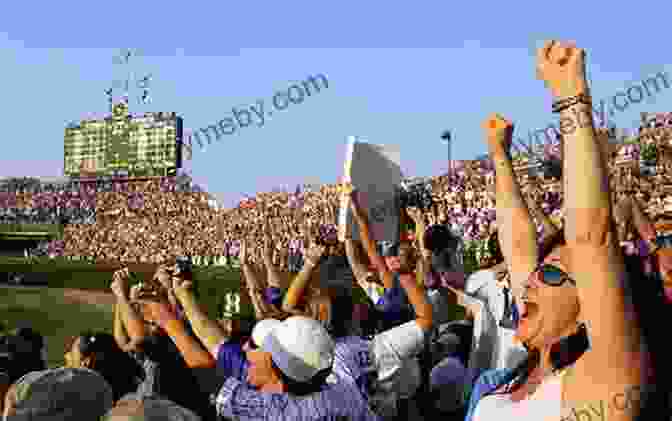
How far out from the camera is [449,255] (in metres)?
6.03

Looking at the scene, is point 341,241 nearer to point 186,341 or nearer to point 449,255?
point 449,255

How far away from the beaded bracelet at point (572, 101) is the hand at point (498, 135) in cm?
126

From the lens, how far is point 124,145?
7281 centimetres

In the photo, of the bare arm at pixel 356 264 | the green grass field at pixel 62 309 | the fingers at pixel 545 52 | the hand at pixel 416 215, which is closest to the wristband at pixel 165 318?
the bare arm at pixel 356 264

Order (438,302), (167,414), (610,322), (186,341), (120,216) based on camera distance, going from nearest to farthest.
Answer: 1. (167,414)
2. (610,322)
3. (186,341)
4. (438,302)
5. (120,216)

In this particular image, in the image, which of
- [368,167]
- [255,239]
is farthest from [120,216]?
[368,167]

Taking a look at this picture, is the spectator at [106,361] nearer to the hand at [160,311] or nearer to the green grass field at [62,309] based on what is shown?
the hand at [160,311]

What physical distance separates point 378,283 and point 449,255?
545mm

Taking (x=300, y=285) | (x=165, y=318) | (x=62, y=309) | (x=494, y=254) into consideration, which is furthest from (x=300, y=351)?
(x=62, y=309)

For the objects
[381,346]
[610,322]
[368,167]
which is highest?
[368,167]

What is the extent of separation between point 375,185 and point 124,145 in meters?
69.4

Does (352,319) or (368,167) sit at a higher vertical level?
(368,167)

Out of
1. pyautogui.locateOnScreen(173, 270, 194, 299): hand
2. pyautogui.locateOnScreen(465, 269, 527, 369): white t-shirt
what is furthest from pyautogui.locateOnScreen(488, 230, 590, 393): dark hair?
pyautogui.locateOnScreen(173, 270, 194, 299): hand

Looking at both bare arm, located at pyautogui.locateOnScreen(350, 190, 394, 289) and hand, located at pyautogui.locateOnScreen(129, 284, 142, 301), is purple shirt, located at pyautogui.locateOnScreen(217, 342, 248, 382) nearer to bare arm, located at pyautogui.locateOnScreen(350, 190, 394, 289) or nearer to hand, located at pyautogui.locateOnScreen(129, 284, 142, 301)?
hand, located at pyautogui.locateOnScreen(129, 284, 142, 301)
